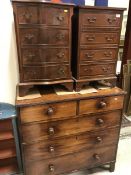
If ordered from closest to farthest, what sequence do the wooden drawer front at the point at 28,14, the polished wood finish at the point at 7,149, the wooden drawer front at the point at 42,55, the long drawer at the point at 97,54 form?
1. the wooden drawer front at the point at 28,14
2. the wooden drawer front at the point at 42,55
3. the long drawer at the point at 97,54
4. the polished wood finish at the point at 7,149

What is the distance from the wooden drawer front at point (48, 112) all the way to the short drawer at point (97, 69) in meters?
0.27

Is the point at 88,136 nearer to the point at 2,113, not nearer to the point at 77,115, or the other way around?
the point at 77,115

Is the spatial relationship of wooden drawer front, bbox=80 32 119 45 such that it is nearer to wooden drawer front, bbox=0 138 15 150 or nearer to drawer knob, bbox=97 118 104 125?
drawer knob, bbox=97 118 104 125

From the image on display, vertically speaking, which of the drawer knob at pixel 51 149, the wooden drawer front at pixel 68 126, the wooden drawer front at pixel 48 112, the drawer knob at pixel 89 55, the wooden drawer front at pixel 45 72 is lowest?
the drawer knob at pixel 51 149

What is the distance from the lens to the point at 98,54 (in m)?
1.46

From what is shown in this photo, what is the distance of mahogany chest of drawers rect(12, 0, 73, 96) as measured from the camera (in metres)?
1.20

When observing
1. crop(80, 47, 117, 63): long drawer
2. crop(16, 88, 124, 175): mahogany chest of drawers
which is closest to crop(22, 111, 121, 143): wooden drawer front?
crop(16, 88, 124, 175): mahogany chest of drawers

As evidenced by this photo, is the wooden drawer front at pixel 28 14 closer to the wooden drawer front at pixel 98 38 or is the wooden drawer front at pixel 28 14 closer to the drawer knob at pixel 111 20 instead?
the wooden drawer front at pixel 98 38

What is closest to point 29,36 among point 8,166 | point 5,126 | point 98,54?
point 98,54

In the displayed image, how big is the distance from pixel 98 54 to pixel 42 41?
463 mm

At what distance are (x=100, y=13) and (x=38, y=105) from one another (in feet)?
2.65

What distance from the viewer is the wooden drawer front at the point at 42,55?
50.8 inches

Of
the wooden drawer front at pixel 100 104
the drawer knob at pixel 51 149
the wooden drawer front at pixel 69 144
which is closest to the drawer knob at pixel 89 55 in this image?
the wooden drawer front at pixel 100 104

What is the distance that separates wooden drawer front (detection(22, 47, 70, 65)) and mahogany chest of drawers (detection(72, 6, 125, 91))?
0.44 ft
